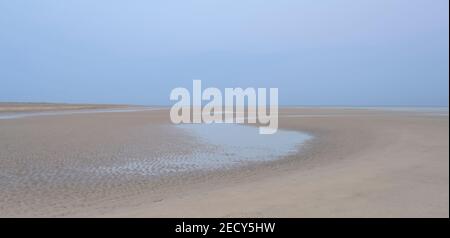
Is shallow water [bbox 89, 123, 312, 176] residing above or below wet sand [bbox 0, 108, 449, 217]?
below

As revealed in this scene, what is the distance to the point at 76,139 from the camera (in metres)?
17.6

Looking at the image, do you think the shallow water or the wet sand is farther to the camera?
the shallow water

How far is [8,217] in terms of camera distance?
243 inches

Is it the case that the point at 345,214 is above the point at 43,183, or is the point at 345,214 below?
above

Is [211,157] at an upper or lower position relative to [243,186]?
lower

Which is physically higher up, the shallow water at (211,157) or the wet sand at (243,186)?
the wet sand at (243,186)

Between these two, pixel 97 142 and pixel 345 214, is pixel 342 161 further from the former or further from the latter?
pixel 97 142

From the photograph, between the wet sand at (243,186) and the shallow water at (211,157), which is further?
the shallow water at (211,157)

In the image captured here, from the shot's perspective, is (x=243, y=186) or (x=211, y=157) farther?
(x=211, y=157)
